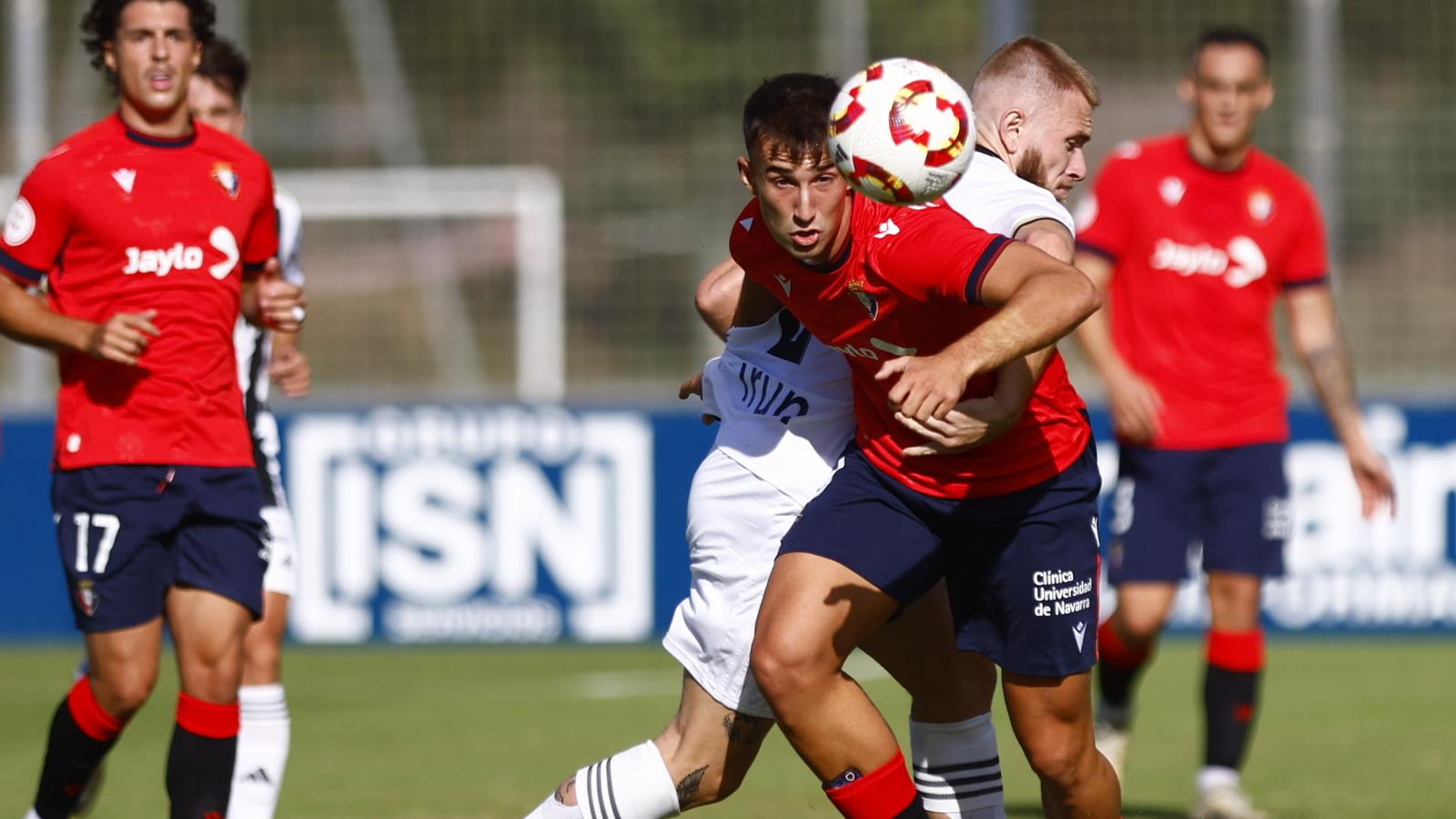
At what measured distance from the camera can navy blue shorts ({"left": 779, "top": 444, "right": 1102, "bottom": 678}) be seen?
472 centimetres

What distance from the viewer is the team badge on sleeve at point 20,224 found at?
17.6 ft

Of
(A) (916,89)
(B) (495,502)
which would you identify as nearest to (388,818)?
(A) (916,89)

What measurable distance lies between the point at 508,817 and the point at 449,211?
9379 mm

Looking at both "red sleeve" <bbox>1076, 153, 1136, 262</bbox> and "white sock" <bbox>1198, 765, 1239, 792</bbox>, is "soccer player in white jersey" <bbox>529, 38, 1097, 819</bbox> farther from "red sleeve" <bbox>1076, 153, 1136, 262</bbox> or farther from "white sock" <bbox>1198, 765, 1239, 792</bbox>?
"red sleeve" <bbox>1076, 153, 1136, 262</bbox>

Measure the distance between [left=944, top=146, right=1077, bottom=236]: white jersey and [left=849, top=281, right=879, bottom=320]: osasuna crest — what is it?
0.26 m

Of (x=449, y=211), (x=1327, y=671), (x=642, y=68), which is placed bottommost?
(x=1327, y=671)

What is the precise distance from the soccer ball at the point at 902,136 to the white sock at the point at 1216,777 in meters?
3.20

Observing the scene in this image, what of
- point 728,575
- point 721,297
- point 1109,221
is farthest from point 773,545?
point 1109,221

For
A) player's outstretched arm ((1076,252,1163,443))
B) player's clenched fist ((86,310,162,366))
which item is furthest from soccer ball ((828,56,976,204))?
player's outstretched arm ((1076,252,1163,443))

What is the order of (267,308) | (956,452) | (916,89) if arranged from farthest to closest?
(267,308) < (956,452) < (916,89)

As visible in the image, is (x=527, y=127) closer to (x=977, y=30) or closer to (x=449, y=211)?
(x=449, y=211)

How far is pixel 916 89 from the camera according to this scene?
423 centimetres

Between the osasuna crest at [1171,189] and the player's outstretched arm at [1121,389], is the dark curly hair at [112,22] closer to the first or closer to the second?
the player's outstretched arm at [1121,389]

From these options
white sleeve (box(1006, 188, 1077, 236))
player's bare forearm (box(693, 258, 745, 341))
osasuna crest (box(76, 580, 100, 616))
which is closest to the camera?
Answer: white sleeve (box(1006, 188, 1077, 236))
